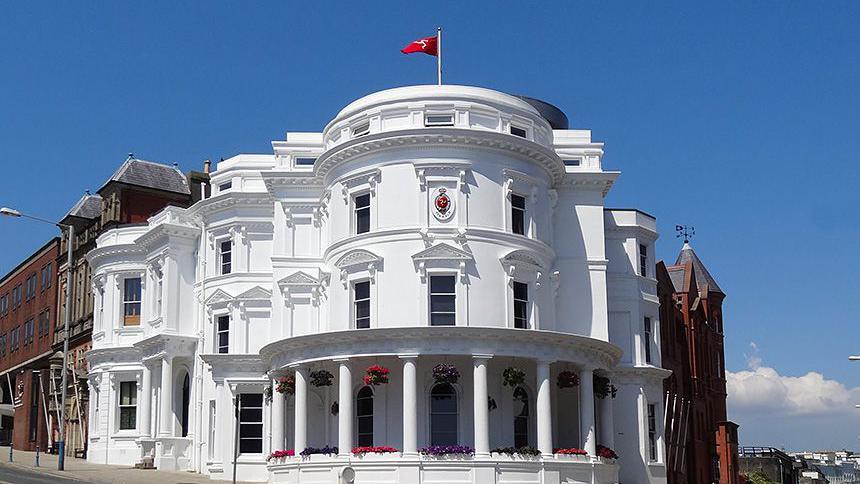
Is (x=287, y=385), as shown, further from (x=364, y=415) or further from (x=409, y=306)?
(x=409, y=306)

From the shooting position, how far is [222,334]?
46.5 meters

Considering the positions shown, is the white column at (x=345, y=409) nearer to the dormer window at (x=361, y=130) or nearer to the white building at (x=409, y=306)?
the white building at (x=409, y=306)

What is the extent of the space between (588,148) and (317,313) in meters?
12.7

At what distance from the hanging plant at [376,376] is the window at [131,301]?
18024 millimetres

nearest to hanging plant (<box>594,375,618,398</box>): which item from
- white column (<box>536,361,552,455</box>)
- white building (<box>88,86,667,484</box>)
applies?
white building (<box>88,86,667,484</box>)

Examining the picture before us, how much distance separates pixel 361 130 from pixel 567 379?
11.8 meters

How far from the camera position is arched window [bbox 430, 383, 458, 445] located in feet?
127

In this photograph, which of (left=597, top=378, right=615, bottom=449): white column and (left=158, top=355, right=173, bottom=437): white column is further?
(left=158, top=355, right=173, bottom=437): white column

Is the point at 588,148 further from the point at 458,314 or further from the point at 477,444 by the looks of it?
the point at 477,444

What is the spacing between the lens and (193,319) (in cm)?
4897

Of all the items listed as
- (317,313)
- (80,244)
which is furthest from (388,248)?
(80,244)

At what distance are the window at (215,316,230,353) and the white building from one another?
0.19 ft

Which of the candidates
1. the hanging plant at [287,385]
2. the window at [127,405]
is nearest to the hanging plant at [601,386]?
the hanging plant at [287,385]

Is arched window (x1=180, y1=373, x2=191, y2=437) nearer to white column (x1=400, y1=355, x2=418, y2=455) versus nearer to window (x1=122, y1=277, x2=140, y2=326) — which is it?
window (x1=122, y1=277, x2=140, y2=326)
